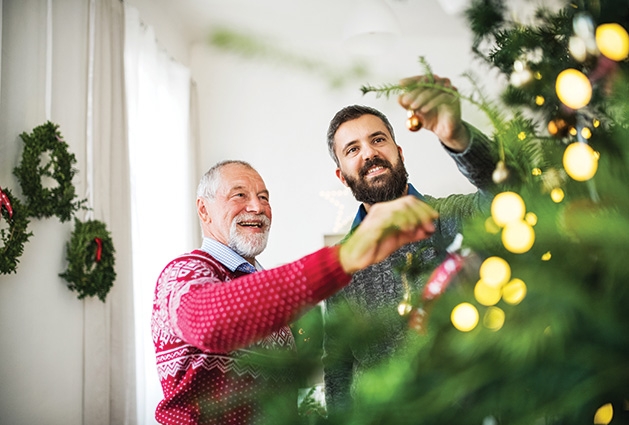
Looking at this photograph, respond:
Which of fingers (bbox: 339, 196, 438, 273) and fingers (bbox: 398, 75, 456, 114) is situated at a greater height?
fingers (bbox: 398, 75, 456, 114)

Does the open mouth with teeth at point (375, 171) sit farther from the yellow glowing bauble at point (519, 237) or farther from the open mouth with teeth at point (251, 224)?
the yellow glowing bauble at point (519, 237)

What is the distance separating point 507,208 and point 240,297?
44 centimetres

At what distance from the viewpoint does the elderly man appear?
0.33 meters

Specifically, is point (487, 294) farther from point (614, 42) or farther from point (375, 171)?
point (375, 171)

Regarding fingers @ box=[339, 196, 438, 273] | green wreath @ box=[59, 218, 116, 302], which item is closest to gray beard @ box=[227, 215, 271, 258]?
fingers @ box=[339, 196, 438, 273]

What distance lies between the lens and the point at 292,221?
4555 mm

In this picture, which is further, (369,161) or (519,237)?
(369,161)

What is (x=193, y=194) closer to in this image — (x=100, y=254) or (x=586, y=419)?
(x=100, y=254)

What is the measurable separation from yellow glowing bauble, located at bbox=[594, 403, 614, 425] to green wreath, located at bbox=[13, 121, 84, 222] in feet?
8.32

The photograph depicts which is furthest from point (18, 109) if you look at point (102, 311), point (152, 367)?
point (152, 367)

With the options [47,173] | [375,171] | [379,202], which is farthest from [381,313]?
[47,173]

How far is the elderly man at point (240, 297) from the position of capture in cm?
33

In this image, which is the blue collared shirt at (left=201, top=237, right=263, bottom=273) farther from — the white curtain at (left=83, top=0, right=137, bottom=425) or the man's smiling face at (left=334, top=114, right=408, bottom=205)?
the white curtain at (left=83, top=0, right=137, bottom=425)

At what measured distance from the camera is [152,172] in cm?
372
